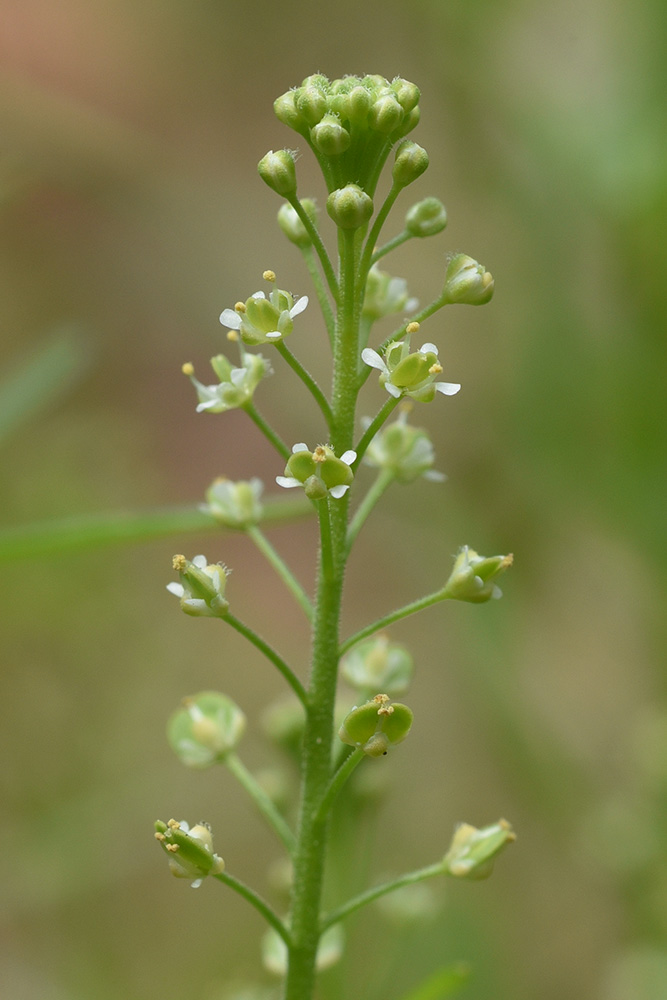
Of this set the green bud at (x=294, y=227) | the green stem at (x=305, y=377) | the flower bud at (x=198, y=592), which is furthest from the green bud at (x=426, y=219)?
the flower bud at (x=198, y=592)

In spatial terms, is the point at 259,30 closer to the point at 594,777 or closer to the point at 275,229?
the point at 275,229

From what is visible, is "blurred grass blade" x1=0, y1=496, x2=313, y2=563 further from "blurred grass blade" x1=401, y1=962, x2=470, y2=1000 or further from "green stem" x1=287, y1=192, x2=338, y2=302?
"blurred grass blade" x1=401, y1=962, x2=470, y2=1000

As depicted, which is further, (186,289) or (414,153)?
(186,289)

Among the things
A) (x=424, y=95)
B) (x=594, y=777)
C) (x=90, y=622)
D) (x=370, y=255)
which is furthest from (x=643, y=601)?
(x=424, y=95)

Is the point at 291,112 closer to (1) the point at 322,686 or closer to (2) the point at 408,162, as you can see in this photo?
(2) the point at 408,162

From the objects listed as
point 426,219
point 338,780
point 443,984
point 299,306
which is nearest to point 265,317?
point 299,306

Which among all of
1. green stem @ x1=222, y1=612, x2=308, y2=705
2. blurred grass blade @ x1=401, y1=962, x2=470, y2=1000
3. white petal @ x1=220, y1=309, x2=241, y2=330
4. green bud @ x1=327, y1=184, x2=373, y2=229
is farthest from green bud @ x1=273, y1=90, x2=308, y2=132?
blurred grass blade @ x1=401, y1=962, x2=470, y2=1000
